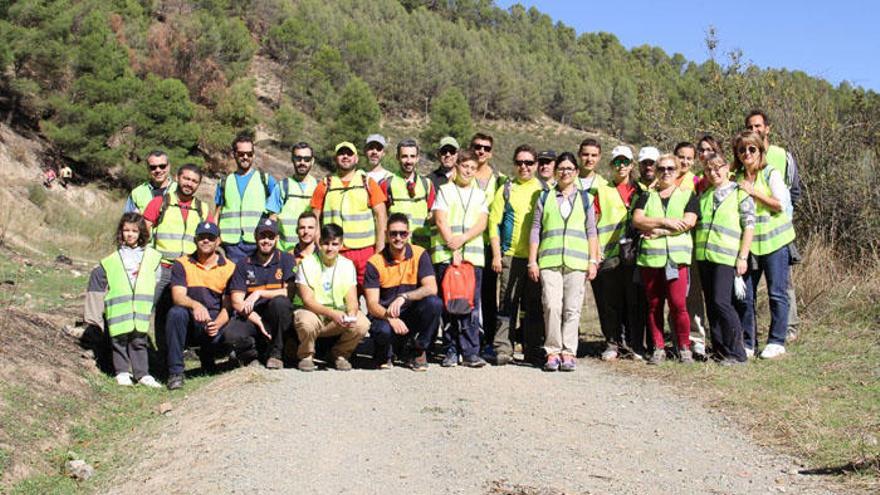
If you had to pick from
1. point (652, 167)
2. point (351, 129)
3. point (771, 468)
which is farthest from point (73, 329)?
point (351, 129)

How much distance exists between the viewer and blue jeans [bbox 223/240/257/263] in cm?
852

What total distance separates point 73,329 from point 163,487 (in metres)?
4.28

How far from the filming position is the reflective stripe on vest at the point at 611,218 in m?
8.57

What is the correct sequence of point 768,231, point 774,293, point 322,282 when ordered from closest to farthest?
1. point 322,282
2. point 768,231
3. point 774,293

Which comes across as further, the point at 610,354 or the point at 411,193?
the point at 610,354

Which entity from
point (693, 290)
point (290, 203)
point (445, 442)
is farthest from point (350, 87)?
point (445, 442)

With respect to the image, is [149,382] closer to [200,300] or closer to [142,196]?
[200,300]

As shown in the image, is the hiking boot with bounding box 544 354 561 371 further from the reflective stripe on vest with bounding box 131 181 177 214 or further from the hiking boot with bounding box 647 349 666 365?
the reflective stripe on vest with bounding box 131 181 177 214

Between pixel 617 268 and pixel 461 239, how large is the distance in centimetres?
167

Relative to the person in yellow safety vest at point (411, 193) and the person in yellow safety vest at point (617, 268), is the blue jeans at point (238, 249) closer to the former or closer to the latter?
the person in yellow safety vest at point (411, 193)

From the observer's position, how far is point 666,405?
6801mm

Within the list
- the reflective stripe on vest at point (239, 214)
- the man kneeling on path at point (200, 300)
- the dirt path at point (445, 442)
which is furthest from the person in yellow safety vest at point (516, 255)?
the man kneeling on path at point (200, 300)

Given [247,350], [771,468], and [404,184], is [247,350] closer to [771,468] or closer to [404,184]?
[404,184]

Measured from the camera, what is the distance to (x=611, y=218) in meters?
8.59
